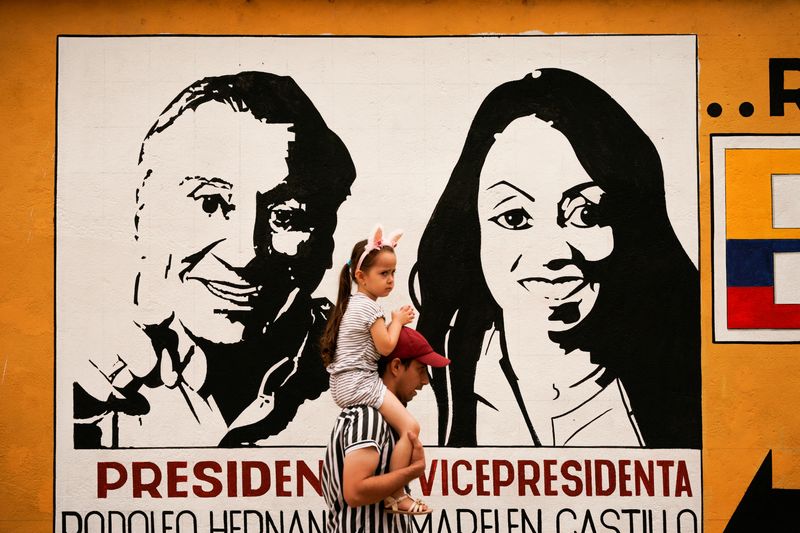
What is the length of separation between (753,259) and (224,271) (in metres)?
3.63

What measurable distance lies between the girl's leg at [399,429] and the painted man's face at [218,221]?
2.15 meters

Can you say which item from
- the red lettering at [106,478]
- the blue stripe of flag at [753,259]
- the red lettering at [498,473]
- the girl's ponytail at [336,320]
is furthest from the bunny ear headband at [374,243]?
the blue stripe of flag at [753,259]

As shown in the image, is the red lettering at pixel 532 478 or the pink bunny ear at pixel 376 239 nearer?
the pink bunny ear at pixel 376 239

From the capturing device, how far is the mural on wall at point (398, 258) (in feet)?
20.4

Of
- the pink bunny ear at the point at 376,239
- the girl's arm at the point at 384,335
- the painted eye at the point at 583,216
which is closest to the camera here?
the girl's arm at the point at 384,335

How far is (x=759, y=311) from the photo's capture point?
624 cm

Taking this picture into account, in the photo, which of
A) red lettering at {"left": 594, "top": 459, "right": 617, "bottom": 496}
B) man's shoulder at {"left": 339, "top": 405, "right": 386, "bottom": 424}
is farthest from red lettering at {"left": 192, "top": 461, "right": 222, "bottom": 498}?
red lettering at {"left": 594, "top": 459, "right": 617, "bottom": 496}

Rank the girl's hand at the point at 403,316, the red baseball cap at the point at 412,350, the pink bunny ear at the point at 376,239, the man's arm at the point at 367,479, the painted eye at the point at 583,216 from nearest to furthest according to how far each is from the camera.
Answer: the man's arm at the point at 367,479 → the red baseball cap at the point at 412,350 → the pink bunny ear at the point at 376,239 → the girl's hand at the point at 403,316 → the painted eye at the point at 583,216

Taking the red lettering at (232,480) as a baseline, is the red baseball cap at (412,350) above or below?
above

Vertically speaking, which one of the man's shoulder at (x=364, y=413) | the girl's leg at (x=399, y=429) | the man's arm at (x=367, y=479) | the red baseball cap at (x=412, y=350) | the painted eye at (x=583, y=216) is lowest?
the man's arm at (x=367, y=479)

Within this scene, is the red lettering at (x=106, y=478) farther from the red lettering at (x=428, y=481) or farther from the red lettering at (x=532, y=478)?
the red lettering at (x=532, y=478)

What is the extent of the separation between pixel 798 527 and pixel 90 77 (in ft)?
18.9

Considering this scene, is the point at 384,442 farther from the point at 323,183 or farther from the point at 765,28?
the point at 765,28

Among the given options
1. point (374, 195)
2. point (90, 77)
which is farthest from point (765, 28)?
point (90, 77)
